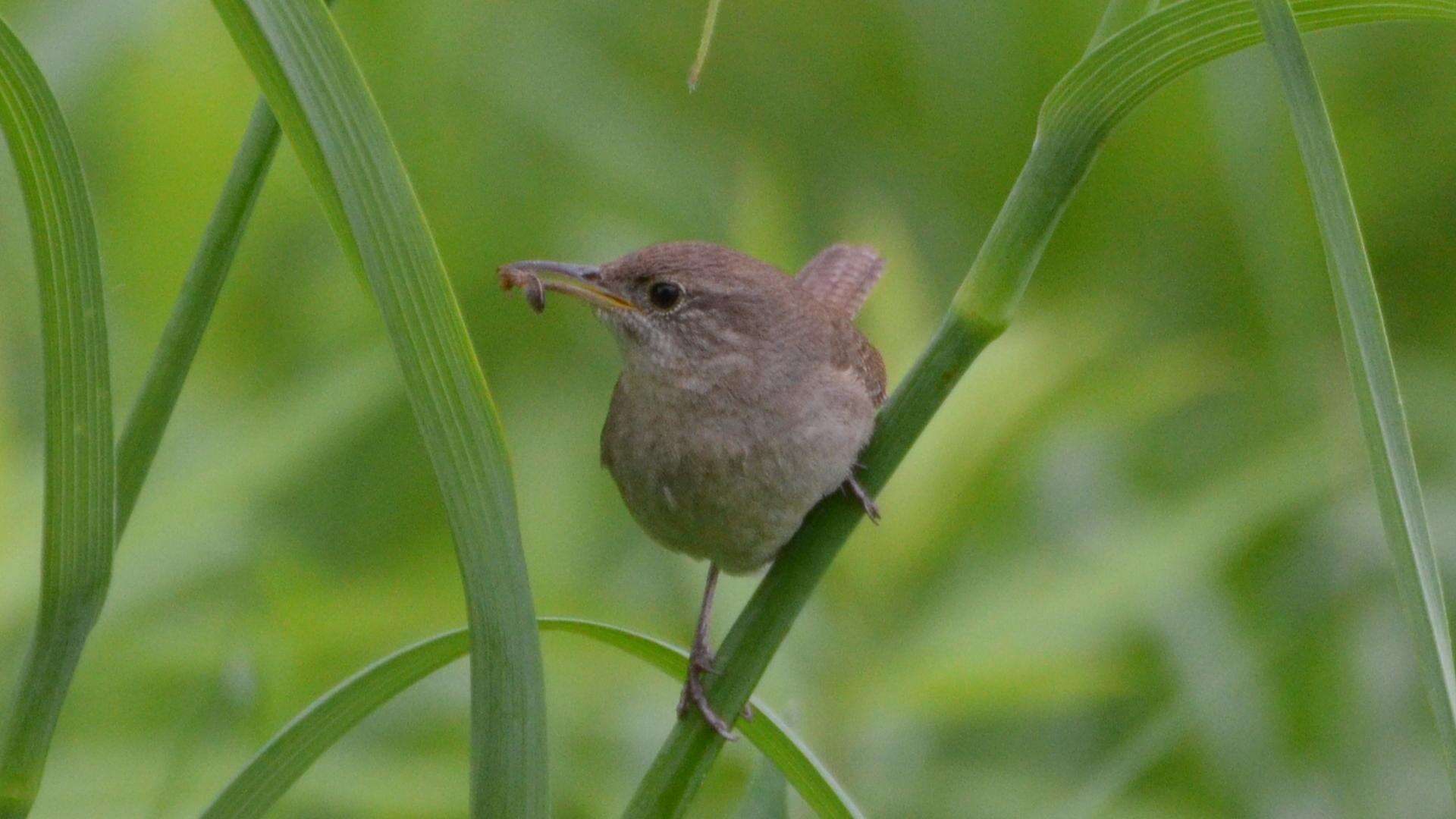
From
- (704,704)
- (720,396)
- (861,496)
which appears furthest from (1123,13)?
(720,396)

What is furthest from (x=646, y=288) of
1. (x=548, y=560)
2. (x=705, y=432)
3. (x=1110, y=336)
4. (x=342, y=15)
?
(x=342, y=15)

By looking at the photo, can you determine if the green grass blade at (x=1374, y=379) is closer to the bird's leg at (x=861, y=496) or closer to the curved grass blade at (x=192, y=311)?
the bird's leg at (x=861, y=496)

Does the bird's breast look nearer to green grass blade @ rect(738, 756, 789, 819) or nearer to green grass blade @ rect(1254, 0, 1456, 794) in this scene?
green grass blade @ rect(738, 756, 789, 819)

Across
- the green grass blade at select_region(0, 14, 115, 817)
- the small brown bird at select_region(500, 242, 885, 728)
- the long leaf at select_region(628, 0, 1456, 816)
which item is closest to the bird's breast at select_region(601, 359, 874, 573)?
the small brown bird at select_region(500, 242, 885, 728)

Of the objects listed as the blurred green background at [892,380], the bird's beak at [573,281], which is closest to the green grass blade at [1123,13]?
the bird's beak at [573,281]

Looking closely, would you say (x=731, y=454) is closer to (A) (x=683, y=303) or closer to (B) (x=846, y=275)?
(A) (x=683, y=303)
